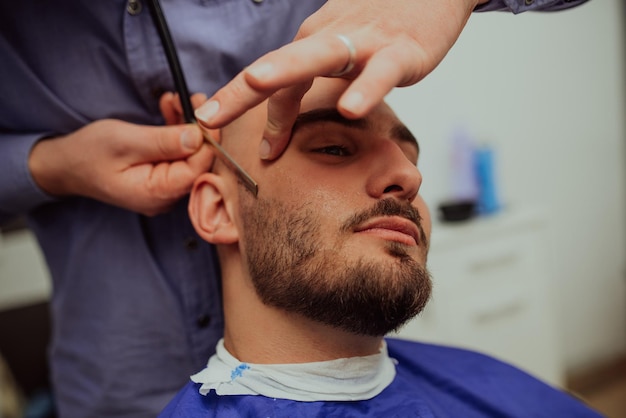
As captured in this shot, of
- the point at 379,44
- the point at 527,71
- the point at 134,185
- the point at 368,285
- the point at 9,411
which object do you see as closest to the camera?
the point at 379,44

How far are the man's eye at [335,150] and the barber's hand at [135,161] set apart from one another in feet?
0.77

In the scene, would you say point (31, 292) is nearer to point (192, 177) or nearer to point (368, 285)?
point (192, 177)

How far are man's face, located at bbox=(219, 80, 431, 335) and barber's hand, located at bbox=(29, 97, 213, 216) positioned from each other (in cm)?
15

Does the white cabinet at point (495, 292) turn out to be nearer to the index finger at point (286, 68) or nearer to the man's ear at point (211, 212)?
the man's ear at point (211, 212)

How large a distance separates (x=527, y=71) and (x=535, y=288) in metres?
1.04

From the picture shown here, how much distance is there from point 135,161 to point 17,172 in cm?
28

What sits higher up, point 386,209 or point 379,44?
point 379,44

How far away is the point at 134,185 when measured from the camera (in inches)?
40.6

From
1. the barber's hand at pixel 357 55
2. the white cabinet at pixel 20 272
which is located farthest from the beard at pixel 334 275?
the white cabinet at pixel 20 272

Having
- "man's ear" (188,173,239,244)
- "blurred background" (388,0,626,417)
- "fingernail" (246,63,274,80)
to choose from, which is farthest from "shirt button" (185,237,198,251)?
"blurred background" (388,0,626,417)

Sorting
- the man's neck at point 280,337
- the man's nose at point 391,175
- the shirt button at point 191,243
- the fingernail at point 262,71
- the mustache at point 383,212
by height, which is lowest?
the man's neck at point 280,337

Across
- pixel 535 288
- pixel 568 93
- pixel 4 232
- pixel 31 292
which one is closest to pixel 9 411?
pixel 31 292

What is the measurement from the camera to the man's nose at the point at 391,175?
943mm

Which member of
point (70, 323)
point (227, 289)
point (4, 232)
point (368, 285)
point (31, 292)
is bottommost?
point (31, 292)
